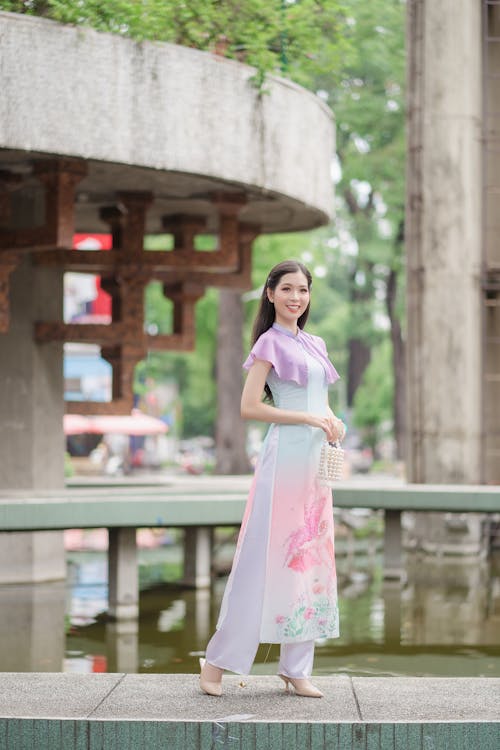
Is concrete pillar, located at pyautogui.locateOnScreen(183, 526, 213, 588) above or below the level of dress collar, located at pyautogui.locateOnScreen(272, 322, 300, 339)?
below

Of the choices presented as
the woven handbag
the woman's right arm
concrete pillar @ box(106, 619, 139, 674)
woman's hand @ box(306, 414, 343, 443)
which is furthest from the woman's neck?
concrete pillar @ box(106, 619, 139, 674)

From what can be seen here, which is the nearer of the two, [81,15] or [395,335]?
[81,15]

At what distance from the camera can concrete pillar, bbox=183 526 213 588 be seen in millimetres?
12828

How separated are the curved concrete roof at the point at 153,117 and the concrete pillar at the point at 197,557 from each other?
306cm

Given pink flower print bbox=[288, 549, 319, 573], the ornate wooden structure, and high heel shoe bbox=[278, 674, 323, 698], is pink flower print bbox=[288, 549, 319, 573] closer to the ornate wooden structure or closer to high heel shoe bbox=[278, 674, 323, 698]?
high heel shoe bbox=[278, 674, 323, 698]

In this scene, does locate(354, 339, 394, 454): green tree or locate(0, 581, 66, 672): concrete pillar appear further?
locate(354, 339, 394, 454): green tree

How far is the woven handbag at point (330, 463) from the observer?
6055 millimetres

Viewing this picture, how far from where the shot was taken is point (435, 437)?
16.2m

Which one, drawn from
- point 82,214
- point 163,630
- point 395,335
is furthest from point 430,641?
point 395,335

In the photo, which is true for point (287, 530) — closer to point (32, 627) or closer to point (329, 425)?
point (329, 425)

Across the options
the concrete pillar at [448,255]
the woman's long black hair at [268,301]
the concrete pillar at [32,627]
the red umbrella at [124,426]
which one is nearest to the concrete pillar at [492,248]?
the concrete pillar at [448,255]

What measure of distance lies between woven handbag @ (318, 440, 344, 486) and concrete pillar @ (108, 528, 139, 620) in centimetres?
534

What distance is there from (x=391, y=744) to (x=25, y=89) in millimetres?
5857

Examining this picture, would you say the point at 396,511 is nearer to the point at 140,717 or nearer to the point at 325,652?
the point at 325,652
